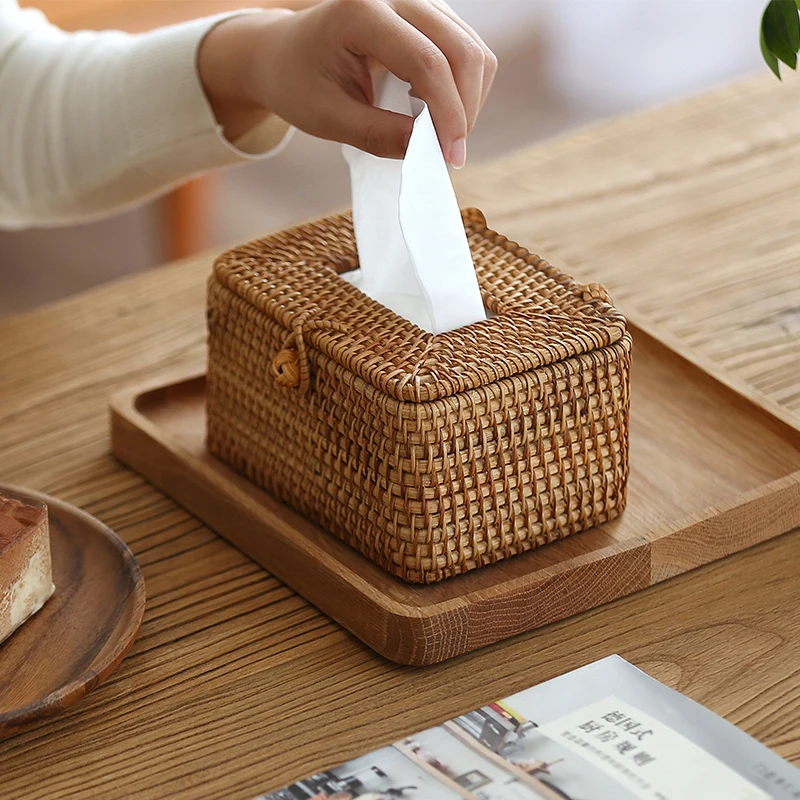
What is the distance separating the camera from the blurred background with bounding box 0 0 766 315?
2650mm

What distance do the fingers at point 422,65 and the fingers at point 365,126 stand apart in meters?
0.03

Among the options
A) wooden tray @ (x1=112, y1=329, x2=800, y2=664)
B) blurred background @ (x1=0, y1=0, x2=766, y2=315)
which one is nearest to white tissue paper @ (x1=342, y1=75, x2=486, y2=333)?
wooden tray @ (x1=112, y1=329, x2=800, y2=664)

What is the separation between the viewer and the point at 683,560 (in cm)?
80

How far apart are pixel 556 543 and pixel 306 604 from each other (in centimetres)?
16

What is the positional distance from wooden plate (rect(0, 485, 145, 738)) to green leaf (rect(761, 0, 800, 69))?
1.65 feet

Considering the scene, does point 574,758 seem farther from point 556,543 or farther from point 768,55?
point 768,55

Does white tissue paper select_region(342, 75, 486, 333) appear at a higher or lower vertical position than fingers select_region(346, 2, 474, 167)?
lower

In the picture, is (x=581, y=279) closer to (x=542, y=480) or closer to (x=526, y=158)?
(x=526, y=158)

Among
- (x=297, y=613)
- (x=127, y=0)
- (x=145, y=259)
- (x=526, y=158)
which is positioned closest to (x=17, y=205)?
(x=526, y=158)

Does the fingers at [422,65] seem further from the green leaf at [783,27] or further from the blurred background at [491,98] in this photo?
the blurred background at [491,98]

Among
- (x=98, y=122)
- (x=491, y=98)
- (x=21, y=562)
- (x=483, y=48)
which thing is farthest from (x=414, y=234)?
(x=491, y=98)

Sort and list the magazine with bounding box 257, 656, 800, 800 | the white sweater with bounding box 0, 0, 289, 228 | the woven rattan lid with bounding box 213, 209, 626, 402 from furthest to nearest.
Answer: the white sweater with bounding box 0, 0, 289, 228
the woven rattan lid with bounding box 213, 209, 626, 402
the magazine with bounding box 257, 656, 800, 800

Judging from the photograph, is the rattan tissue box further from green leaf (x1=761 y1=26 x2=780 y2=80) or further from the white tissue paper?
green leaf (x1=761 y1=26 x2=780 y2=80)

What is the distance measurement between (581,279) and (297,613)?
51 cm
